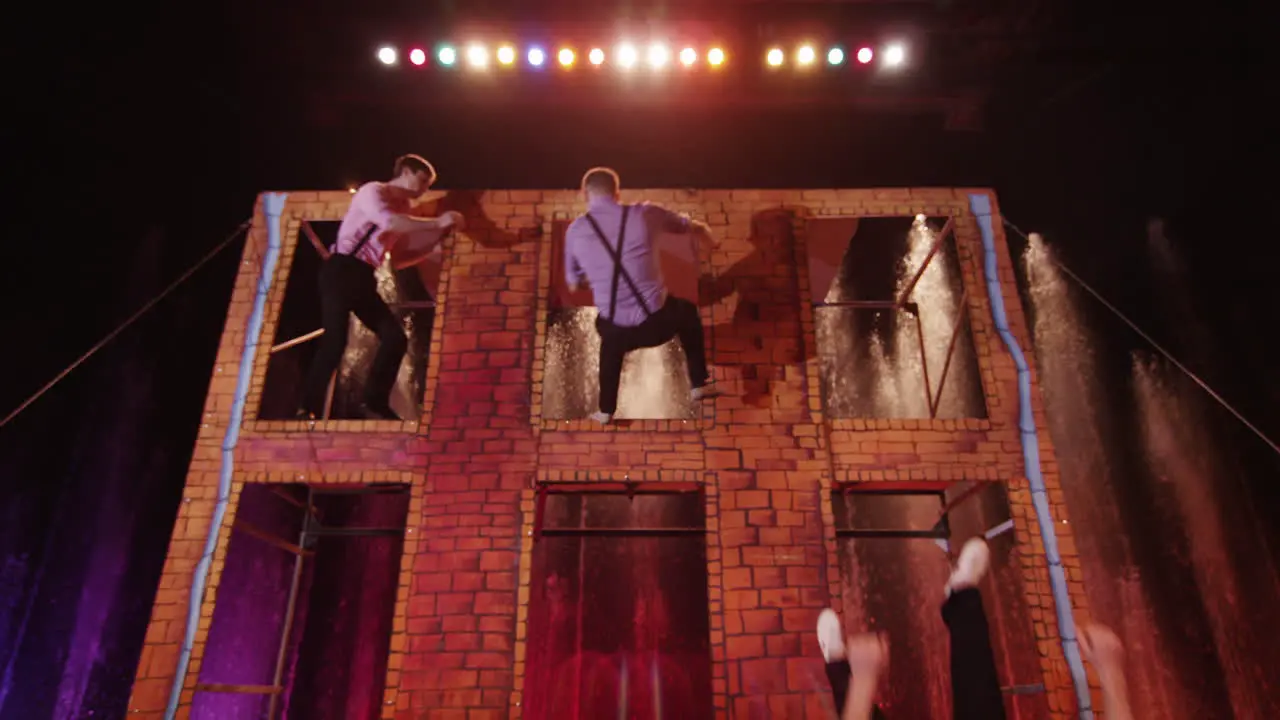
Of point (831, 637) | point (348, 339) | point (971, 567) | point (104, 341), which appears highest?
point (348, 339)

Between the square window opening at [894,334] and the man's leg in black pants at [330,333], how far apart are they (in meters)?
4.86

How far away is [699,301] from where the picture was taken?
5.23 m

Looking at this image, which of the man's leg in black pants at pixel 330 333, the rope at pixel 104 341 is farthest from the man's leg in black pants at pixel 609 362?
the rope at pixel 104 341

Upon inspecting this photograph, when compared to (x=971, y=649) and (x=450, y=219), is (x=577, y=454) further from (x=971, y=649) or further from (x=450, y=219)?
(x=971, y=649)

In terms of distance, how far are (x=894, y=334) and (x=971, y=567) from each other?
4277mm

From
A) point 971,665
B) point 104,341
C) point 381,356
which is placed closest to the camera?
point 971,665

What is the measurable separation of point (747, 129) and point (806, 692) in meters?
6.15

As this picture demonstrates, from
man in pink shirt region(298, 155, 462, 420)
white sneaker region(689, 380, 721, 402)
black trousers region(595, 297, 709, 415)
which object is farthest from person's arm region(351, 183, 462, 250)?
white sneaker region(689, 380, 721, 402)

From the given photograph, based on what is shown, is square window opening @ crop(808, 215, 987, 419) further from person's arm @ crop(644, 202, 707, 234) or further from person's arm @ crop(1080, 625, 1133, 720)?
person's arm @ crop(1080, 625, 1133, 720)

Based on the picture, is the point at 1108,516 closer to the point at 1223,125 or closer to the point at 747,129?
the point at 1223,125

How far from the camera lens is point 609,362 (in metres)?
4.72

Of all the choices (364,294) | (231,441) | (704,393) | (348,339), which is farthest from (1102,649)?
(348,339)

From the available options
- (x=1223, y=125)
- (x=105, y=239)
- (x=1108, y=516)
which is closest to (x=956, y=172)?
(x=1223, y=125)

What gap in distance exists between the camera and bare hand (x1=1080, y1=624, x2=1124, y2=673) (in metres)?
4.14
